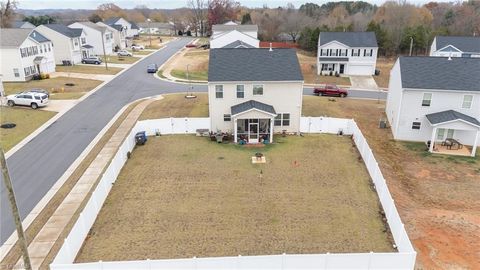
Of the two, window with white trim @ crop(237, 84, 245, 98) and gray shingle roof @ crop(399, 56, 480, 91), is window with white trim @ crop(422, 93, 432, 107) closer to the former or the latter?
gray shingle roof @ crop(399, 56, 480, 91)

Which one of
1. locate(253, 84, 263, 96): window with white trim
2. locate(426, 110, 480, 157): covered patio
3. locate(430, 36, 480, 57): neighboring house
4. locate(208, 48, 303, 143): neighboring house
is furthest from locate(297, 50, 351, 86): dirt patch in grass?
locate(253, 84, 263, 96): window with white trim

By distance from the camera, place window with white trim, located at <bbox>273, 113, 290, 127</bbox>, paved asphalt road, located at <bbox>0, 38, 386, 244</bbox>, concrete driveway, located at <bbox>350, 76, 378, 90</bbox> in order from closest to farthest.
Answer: paved asphalt road, located at <bbox>0, 38, 386, 244</bbox>
window with white trim, located at <bbox>273, 113, 290, 127</bbox>
concrete driveway, located at <bbox>350, 76, 378, 90</bbox>

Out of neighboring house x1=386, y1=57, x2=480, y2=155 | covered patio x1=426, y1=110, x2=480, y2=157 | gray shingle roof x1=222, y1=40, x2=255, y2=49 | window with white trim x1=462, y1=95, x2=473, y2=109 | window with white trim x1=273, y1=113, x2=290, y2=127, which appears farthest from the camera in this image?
gray shingle roof x1=222, y1=40, x2=255, y2=49

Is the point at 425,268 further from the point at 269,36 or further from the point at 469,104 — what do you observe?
the point at 269,36

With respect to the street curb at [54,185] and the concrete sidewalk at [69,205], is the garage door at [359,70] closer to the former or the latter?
the street curb at [54,185]

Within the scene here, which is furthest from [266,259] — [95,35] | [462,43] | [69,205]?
[95,35]

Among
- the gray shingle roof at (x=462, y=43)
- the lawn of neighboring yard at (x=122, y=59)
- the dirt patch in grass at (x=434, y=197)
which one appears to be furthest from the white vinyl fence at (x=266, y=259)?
the lawn of neighboring yard at (x=122, y=59)

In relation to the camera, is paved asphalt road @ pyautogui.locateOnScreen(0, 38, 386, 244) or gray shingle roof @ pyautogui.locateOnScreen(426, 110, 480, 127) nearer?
paved asphalt road @ pyautogui.locateOnScreen(0, 38, 386, 244)
